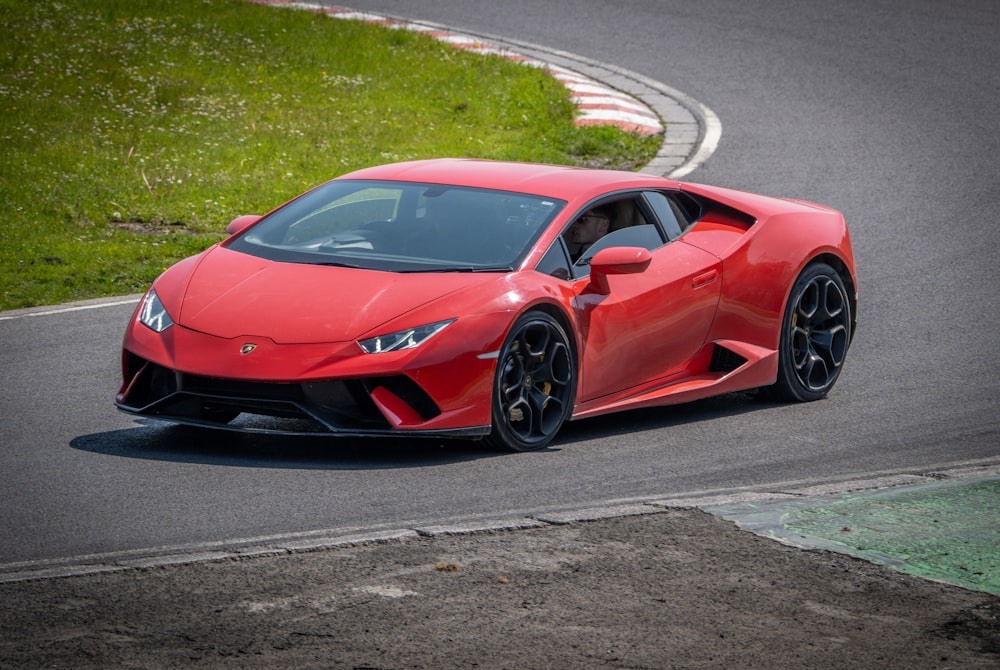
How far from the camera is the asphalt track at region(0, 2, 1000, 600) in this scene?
595 cm

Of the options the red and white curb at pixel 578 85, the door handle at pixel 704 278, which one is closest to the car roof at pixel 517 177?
the door handle at pixel 704 278

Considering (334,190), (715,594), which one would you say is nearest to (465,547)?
(715,594)

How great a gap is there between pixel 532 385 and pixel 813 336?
7.63 feet

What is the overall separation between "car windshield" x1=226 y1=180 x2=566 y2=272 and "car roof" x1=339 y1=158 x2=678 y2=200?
0.26ft

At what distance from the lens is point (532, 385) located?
712cm

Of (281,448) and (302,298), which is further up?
(302,298)

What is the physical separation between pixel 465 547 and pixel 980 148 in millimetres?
11033

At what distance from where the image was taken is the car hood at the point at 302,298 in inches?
266

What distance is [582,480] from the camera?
665 cm

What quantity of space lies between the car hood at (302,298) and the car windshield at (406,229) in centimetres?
15

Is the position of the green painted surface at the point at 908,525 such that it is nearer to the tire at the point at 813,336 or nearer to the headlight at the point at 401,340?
the headlight at the point at 401,340

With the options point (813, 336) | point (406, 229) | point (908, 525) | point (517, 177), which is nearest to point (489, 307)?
point (406, 229)

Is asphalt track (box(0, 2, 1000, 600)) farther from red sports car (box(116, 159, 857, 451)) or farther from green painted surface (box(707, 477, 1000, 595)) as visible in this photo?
green painted surface (box(707, 477, 1000, 595))

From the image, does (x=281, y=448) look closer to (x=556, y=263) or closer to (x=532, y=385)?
(x=532, y=385)
